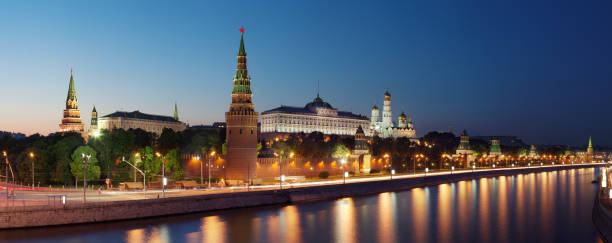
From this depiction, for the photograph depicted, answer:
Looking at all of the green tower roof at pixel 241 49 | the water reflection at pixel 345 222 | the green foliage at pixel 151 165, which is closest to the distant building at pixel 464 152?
the green tower roof at pixel 241 49

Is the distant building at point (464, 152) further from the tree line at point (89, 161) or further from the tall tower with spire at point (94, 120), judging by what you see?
the tall tower with spire at point (94, 120)

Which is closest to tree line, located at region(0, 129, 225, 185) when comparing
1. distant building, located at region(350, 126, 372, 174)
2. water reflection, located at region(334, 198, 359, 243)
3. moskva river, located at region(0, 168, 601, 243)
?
water reflection, located at region(334, 198, 359, 243)

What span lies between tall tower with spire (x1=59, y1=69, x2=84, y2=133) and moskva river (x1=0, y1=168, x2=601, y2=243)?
89404 mm

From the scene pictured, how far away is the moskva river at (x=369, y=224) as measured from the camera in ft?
129

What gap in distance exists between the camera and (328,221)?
47625 millimetres

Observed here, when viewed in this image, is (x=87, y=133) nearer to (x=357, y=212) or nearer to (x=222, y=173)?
(x=222, y=173)

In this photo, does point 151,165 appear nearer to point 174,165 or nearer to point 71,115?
point 174,165

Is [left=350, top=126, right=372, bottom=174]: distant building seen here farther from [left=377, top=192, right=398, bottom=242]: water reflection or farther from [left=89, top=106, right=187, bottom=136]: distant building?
[left=89, top=106, right=187, bottom=136]: distant building

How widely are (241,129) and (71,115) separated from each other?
7582 cm

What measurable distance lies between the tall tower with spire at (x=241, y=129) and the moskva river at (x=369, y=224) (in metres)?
14.5

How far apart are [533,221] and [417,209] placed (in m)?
10.9

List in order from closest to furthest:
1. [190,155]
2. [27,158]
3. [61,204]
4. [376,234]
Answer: [61,204]
[376,234]
[27,158]
[190,155]

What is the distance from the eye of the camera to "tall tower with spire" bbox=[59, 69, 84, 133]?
434 feet

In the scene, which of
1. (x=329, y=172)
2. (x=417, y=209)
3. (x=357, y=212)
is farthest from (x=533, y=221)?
(x=329, y=172)
